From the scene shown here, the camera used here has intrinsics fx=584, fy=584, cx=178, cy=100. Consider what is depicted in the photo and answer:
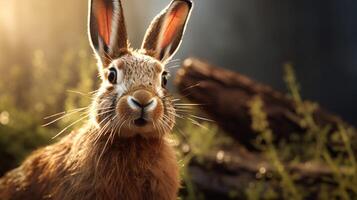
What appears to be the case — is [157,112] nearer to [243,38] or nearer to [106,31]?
[106,31]

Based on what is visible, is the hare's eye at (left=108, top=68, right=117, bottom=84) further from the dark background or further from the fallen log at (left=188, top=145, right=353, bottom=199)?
the dark background

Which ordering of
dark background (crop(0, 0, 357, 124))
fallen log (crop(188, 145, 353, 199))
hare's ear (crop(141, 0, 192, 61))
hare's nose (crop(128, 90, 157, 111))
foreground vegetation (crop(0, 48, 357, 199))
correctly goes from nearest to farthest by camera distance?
hare's nose (crop(128, 90, 157, 111)) < hare's ear (crop(141, 0, 192, 61)) < foreground vegetation (crop(0, 48, 357, 199)) < fallen log (crop(188, 145, 353, 199)) < dark background (crop(0, 0, 357, 124))

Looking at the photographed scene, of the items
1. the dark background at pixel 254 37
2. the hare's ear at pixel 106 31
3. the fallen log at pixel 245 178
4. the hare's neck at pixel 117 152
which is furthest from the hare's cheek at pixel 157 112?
the dark background at pixel 254 37

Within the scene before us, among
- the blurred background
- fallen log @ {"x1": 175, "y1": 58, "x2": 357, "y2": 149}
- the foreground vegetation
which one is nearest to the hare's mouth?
the foreground vegetation

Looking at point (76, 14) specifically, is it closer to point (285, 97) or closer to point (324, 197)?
point (285, 97)

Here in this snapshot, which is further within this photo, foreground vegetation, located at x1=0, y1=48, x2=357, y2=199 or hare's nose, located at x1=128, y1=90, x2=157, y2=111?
foreground vegetation, located at x1=0, y1=48, x2=357, y2=199

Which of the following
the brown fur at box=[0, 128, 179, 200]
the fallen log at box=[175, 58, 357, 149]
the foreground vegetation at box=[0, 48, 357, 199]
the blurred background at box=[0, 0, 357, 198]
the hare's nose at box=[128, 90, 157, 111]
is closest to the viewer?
the hare's nose at box=[128, 90, 157, 111]

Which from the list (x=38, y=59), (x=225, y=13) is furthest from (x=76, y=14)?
(x=38, y=59)

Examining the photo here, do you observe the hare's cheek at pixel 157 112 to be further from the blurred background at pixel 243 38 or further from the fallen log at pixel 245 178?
the blurred background at pixel 243 38
